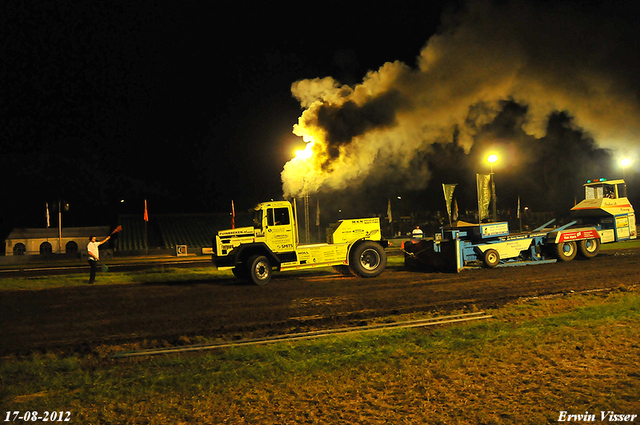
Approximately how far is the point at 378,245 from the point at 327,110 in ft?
28.0

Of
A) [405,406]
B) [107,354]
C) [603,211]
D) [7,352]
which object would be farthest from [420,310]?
[603,211]

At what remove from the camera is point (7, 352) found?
819cm

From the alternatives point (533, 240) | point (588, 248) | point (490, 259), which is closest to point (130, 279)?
point (490, 259)

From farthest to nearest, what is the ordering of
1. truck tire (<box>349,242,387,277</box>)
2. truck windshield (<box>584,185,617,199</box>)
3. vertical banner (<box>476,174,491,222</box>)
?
vertical banner (<box>476,174,491,222</box>), truck windshield (<box>584,185,617,199</box>), truck tire (<box>349,242,387,277</box>)

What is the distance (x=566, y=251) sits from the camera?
1956cm

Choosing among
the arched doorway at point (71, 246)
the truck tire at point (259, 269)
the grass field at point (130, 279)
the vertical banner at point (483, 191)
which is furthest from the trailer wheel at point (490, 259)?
the arched doorway at point (71, 246)

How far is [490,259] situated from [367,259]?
485 cm

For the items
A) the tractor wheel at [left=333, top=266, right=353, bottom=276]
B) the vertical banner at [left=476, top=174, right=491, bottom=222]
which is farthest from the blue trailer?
the vertical banner at [left=476, top=174, right=491, bottom=222]

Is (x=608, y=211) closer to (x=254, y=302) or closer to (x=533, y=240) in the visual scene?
(x=533, y=240)

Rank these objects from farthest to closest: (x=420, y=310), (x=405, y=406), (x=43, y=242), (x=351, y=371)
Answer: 1. (x=43, y=242)
2. (x=420, y=310)
3. (x=351, y=371)
4. (x=405, y=406)

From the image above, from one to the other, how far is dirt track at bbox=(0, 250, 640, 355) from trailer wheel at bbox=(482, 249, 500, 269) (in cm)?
43

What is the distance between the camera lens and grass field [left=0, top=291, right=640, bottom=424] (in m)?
5.02

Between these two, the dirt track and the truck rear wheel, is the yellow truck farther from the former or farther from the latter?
the dirt track

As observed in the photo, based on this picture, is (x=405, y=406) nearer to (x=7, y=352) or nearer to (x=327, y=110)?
(x=7, y=352)
